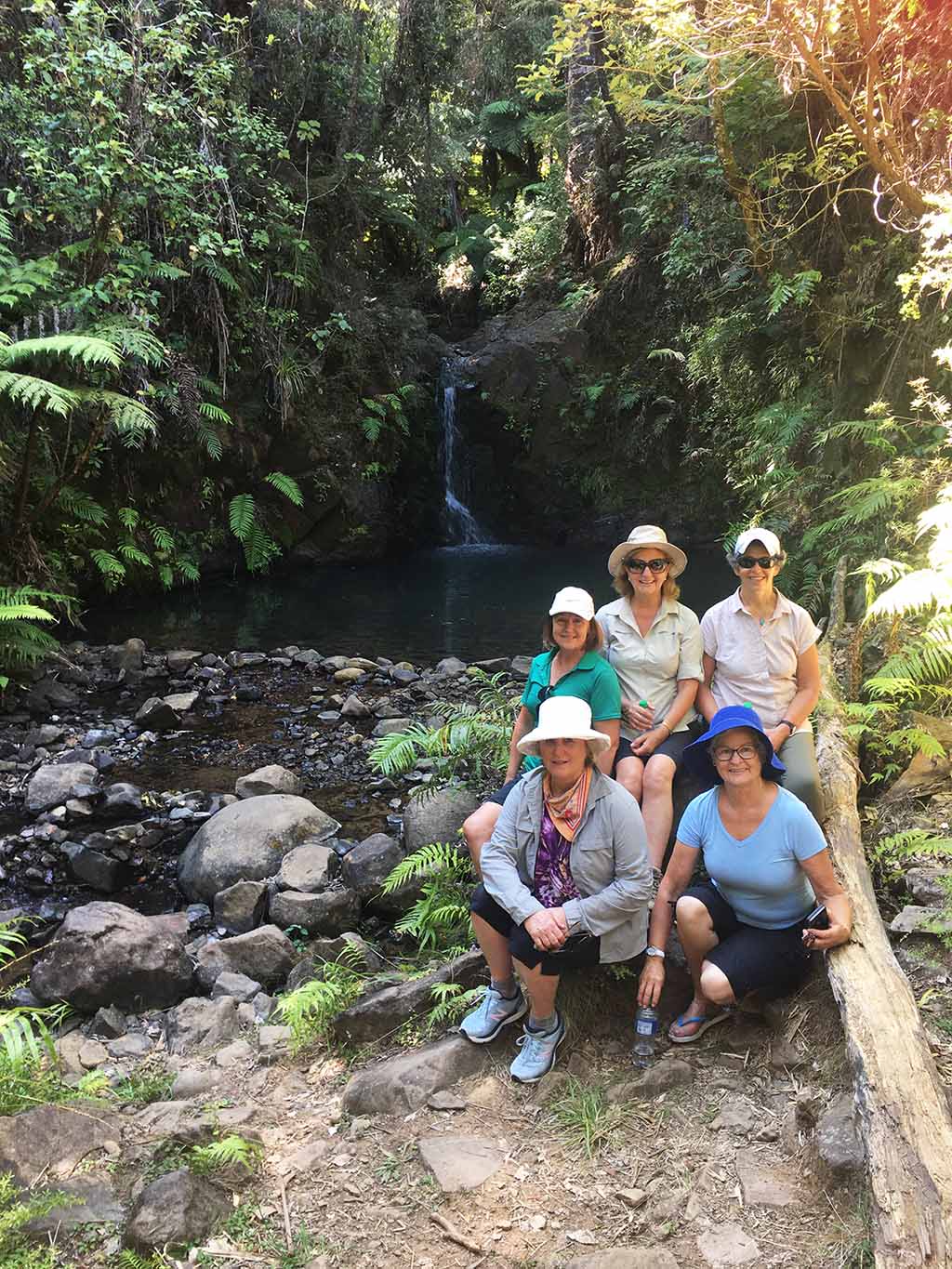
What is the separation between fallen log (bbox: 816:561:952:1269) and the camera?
2012 mm

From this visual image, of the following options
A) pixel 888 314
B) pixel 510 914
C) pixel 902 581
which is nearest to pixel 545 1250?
pixel 510 914

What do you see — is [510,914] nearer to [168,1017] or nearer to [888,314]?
[168,1017]

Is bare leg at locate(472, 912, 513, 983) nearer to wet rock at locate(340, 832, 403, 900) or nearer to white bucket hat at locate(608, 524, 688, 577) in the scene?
white bucket hat at locate(608, 524, 688, 577)

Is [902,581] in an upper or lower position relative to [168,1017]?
upper

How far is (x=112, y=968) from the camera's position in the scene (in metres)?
4.64

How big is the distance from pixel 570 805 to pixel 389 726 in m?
5.37

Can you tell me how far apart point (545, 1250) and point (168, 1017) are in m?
2.70

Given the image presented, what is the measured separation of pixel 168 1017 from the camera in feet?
14.6

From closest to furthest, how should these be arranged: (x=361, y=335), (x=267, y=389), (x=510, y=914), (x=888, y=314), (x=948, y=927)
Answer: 1. (x=510, y=914)
2. (x=948, y=927)
3. (x=888, y=314)
4. (x=267, y=389)
5. (x=361, y=335)

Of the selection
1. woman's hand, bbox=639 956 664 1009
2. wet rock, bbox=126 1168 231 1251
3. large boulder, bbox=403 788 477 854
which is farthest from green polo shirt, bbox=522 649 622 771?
large boulder, bbox=403 788 477 854

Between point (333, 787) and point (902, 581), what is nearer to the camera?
point (902, 581)

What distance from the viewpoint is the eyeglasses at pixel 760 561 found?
3953 mm

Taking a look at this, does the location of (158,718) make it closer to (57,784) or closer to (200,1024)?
(57,784)

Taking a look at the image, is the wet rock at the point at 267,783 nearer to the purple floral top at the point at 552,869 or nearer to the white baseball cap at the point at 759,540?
the purple floral top at the point at 552,869
